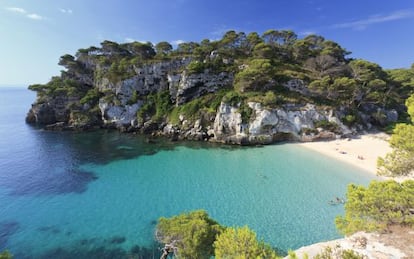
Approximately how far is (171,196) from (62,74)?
2061 inches

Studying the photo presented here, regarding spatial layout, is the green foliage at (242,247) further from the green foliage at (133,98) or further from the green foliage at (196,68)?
the green foliage at (133,98)

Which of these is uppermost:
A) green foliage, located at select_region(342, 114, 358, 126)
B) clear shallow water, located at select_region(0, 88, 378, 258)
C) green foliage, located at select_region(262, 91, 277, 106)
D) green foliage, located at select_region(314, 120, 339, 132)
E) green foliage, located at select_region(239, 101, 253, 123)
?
green foliage, located at select_region(262, 91, 277, 106)

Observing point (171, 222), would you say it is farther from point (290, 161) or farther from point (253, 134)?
point (253, 134)

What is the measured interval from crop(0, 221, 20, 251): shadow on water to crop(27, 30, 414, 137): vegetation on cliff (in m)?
26.5

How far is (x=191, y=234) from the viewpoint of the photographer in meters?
7.28

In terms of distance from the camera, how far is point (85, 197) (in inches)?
653

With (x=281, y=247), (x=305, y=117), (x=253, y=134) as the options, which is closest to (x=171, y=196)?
(x=281, y=247)

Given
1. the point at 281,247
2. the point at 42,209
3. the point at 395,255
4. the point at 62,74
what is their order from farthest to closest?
1. the point at 62,74
2. the point at 42,209
3. the point at 281,247
4. the point at 395,255

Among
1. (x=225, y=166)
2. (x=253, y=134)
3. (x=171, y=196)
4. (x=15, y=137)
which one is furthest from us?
(x=15, y=137)

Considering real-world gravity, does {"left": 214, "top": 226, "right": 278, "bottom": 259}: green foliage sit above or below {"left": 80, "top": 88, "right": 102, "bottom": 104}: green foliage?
below

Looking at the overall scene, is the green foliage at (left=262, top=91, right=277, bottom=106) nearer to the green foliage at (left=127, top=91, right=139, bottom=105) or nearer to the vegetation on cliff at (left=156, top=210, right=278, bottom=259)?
the vegetation on cliff at (left=156, top=210, right=278, bottom=259)

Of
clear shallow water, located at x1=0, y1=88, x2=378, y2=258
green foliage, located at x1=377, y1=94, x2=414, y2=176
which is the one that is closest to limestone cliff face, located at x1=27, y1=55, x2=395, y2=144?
clear shallow water, located at x1=0, y1=88, x2=378, y2=258

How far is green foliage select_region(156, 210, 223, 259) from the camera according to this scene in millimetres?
7068

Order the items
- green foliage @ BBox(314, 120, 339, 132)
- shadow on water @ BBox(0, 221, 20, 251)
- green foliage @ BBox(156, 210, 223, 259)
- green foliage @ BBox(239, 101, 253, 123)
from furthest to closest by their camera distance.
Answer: green foliage @ BBox(239, 101, 253, 123) < green foliage @ BBox(314, 120, 339, 132) < shadow on water @ BBox(0, 221, 20, 251) < green foliage @ BBox(156, 210, 223, 259)
